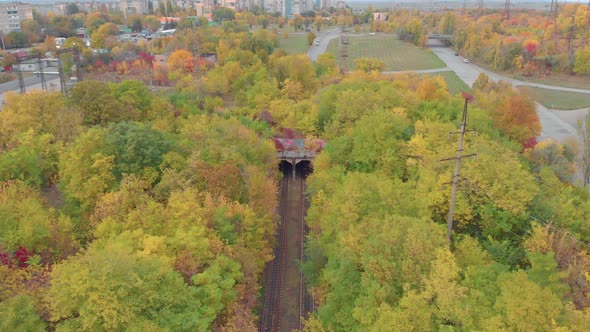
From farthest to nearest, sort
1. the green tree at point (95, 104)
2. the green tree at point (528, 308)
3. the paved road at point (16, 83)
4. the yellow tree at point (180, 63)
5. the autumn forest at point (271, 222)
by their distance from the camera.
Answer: the yellow tree at point (180, 63)
the paved road at point (16, 83)
the green tree at point (95, 104)
the autumn forest at point (271, 222)
the green tree at point (528, 308)

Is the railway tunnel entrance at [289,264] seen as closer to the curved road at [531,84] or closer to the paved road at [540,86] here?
the paved road at [540,86]

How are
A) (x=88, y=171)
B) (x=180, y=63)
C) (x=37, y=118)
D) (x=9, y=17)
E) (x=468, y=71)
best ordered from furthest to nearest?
(x=9, y=17) < (x=468, y=71) < (x=180, y=63) < (x=37, y=118) < (x=88, y=171)

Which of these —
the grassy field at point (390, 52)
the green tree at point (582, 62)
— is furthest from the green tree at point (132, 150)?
the green tree at point (582, 62)

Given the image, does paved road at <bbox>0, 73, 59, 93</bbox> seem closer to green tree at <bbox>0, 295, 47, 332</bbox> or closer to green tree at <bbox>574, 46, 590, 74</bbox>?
green tree at <bbox>0, 295, 47, 332</bbox>

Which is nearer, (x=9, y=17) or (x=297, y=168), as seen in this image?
(x=297, y=168)

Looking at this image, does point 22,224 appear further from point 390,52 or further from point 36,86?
point 390,52

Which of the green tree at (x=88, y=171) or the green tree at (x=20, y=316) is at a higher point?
the green tree at (x=88, y=171)

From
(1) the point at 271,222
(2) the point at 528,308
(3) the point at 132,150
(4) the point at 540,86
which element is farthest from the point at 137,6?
(2) the point at 528,308
